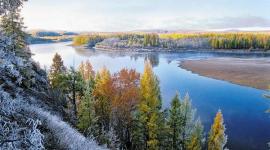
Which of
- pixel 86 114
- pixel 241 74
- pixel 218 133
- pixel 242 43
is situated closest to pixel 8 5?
pixel 86 114

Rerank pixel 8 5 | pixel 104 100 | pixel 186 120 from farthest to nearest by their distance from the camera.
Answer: pixel 104 100, pixel 186 120, pixel 8 5

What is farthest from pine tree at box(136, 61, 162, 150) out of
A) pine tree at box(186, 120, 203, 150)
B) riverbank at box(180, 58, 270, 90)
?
riverbank at box(180, 58, 270, 90)

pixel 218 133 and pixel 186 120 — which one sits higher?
pixel 186 120

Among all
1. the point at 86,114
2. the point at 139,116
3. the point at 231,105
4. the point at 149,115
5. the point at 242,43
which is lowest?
the point at 231,105

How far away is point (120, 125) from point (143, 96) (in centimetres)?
483

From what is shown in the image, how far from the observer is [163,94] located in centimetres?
5238

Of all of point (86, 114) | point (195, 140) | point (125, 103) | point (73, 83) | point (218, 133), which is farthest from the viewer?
point (73, 83)

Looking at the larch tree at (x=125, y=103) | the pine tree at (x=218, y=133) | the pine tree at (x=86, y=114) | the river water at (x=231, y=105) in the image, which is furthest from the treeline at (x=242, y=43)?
the pine tree at (x=86, y=114)

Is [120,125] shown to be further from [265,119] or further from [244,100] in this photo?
[244,100]

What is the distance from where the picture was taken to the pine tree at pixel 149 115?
87.9 feet

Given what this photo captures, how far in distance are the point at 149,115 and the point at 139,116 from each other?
3.58 feet

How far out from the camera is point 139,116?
2786cm

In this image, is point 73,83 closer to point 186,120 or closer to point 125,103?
point 125,103

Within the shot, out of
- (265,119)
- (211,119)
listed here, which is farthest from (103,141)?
(265,119)
